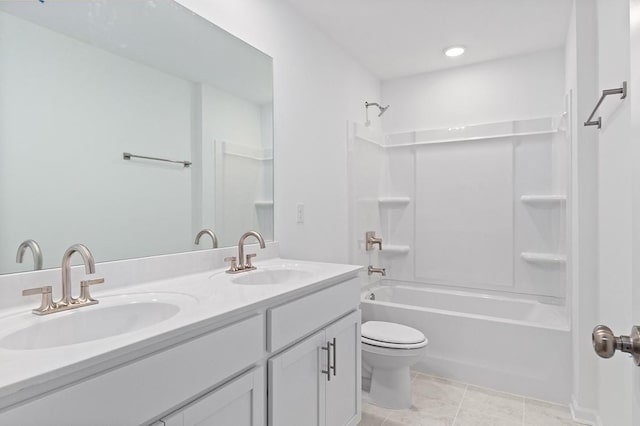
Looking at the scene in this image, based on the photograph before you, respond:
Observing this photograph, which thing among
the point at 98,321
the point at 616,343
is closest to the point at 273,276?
the point at 98,321

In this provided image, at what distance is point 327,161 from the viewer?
2535 mm

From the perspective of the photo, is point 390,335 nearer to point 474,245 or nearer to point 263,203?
point 263,203

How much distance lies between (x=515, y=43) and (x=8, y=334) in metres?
3.25

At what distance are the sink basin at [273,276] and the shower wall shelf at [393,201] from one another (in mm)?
1826

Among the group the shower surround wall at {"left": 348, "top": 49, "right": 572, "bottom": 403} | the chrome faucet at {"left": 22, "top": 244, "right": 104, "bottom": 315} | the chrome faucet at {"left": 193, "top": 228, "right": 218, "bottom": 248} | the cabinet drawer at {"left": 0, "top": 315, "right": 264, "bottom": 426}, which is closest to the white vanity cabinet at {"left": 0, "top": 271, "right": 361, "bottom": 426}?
the cabinet drawer at {"left": 0, "top": 315, "right": 264, "bottom": 426}

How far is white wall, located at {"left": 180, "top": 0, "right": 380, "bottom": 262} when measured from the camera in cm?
195

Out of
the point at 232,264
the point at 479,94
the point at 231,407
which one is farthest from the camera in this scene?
the point at 479,94

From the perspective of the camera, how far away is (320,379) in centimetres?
146

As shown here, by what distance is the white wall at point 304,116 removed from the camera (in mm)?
1954

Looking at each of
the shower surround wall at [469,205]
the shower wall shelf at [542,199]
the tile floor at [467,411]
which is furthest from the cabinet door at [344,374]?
the shower wall shelf at [542,199]

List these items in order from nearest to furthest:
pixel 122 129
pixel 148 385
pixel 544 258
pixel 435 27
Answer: pixel 148 385, pixel 122 129, pixel 435 27, pixel 544 258

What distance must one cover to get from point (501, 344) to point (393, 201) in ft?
4.94

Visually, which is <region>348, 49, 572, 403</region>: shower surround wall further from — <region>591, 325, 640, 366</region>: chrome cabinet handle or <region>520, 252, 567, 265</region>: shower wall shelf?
<region>591, 325, 640, 366</region>: chrome cabinet handle

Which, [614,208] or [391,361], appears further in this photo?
[391,361]
